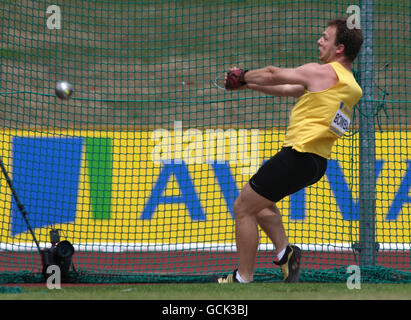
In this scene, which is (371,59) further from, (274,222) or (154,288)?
(154,288)

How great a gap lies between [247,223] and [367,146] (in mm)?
1894

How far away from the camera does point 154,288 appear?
16.8ft

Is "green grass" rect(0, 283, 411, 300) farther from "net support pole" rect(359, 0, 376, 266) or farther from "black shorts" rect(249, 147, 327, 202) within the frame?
"net support pole" rect(359, 0, 376, 266)

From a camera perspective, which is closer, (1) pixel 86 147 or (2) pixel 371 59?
(2) pixel 371 59

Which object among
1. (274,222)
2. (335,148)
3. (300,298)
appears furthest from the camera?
(335,148)

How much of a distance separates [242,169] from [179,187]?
0.85 metres

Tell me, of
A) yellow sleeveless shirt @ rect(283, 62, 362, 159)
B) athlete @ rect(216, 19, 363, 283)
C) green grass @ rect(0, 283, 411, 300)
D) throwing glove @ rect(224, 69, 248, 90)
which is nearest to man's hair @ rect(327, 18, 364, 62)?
athlete @ rect(216, 19, 363, 283)

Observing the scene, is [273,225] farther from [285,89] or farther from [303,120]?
[285,89]

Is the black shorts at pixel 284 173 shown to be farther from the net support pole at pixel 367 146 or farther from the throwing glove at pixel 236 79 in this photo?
the net support pole at pixel 367 146

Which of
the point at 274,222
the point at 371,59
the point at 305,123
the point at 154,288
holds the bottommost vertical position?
the point at 154,288

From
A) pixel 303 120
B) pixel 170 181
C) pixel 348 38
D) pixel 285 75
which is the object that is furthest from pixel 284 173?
pixel 170 181

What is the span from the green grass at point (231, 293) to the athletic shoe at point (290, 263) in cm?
26

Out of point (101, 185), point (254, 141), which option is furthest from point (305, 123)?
point (101, 185)
